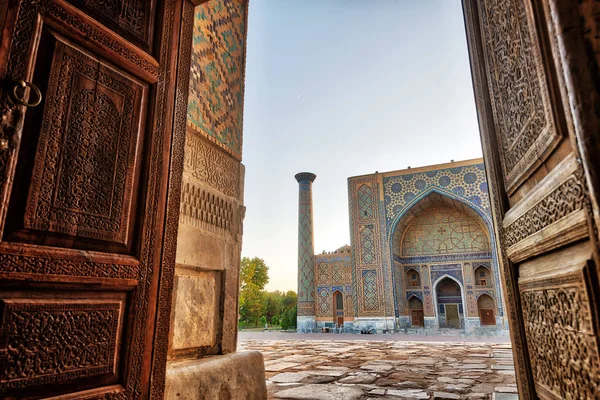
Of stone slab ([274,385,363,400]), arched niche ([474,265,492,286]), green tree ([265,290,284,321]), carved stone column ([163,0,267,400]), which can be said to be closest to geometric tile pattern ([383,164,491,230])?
arched niche ([474,265,492,286])

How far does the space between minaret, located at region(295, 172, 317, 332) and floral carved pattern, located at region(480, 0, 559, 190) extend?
13.9m

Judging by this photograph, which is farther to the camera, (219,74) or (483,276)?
(483,276)

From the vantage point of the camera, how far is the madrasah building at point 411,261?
501 inches

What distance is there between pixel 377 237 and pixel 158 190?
41.5 feet

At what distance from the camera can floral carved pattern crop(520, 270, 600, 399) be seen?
27.3 inches

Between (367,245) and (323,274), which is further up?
(367,245)

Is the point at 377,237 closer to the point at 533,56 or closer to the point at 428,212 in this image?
the point at 428,212

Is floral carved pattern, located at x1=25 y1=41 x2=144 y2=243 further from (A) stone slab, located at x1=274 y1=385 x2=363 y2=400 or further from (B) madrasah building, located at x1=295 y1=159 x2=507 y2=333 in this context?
(B) madrasah building, located at x1=295 y1=159 x2=507 y2=333

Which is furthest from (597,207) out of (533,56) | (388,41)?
(388,41)

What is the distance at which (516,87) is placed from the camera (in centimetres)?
103

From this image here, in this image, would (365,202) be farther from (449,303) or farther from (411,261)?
(449,303)

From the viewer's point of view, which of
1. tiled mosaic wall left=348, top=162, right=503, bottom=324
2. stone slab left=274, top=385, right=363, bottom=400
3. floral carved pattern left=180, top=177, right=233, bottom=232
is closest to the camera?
floral carved pattern left=180, top=177, right=233, bottom=232

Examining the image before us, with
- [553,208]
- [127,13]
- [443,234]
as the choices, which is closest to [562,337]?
[553,208]

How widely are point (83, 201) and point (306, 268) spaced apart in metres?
14.1
